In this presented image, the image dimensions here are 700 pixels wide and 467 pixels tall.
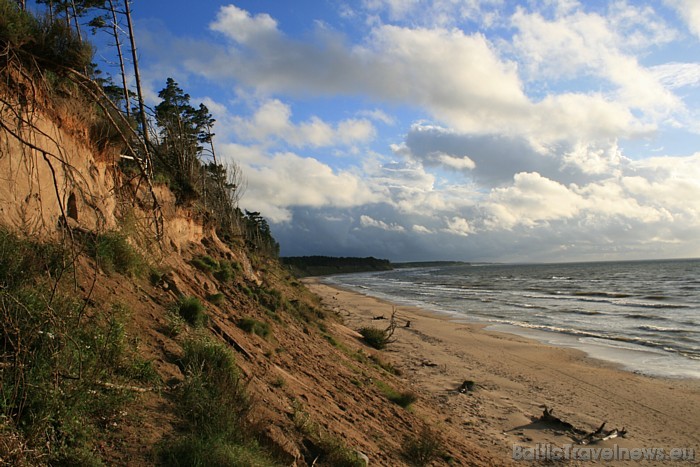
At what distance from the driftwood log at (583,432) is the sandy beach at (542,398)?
15 centimetres

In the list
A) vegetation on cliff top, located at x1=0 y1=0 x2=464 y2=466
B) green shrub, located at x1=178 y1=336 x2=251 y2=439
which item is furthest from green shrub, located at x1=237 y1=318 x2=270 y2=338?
green shrub, located at x1=178 y1=336 x2=251 y2=439

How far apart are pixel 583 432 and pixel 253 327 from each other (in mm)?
8424

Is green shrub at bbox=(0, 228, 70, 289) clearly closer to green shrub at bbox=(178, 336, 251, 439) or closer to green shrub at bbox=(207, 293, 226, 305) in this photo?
green shrub at bbox=(178, 336, 251, 439)

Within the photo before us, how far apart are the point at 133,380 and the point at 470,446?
705 cm

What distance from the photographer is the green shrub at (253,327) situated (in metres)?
10.1

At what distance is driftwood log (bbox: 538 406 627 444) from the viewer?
10047 millimetres

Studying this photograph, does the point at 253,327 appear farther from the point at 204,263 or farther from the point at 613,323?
the point at 613,323

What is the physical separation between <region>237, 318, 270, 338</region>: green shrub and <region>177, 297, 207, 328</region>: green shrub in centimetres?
181

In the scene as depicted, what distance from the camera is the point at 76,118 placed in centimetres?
890

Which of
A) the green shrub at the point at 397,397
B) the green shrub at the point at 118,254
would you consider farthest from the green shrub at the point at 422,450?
the green shrub at the point at 118,254

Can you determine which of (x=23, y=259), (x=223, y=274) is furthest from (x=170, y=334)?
(x=223, y=274)

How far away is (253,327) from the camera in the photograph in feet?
33.8

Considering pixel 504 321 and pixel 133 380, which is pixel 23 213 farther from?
pixel 504 321

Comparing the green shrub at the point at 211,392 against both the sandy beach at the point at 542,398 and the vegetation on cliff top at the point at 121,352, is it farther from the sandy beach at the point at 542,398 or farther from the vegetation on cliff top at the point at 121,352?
the sandy beach at the point at 542,398
